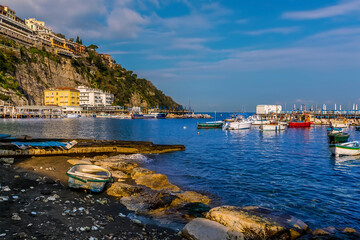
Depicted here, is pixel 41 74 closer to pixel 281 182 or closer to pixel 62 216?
pixel 281 182

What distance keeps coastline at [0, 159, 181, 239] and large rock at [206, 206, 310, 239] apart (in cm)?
209

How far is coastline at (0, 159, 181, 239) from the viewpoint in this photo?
8375 mm

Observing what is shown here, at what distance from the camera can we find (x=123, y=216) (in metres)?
10.7

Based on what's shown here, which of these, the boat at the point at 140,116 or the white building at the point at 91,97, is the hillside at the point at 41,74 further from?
the boat at the point at 140,116

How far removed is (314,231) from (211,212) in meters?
4.27

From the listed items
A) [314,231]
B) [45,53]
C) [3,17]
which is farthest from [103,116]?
[314,231]

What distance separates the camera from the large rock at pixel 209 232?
28.5ft

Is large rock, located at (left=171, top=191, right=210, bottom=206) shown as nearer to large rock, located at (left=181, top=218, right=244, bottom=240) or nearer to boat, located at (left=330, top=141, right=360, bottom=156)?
large rock, located at (left=181, top=218, right=244, bottom=240)

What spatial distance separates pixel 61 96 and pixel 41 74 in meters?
14.8

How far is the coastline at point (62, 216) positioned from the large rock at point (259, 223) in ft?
6.85

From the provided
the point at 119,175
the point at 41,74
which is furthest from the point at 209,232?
the point at 41,74

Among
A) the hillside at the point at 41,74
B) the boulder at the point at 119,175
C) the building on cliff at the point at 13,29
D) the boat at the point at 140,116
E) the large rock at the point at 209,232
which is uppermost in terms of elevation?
the building on cliff at the point at 13,29

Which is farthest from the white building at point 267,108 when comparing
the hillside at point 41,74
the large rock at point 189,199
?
the large rock at point 189,199

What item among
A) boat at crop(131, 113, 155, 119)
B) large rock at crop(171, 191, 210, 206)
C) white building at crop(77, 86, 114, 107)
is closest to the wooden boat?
large rock at crop(171, 191, 210, 206)
